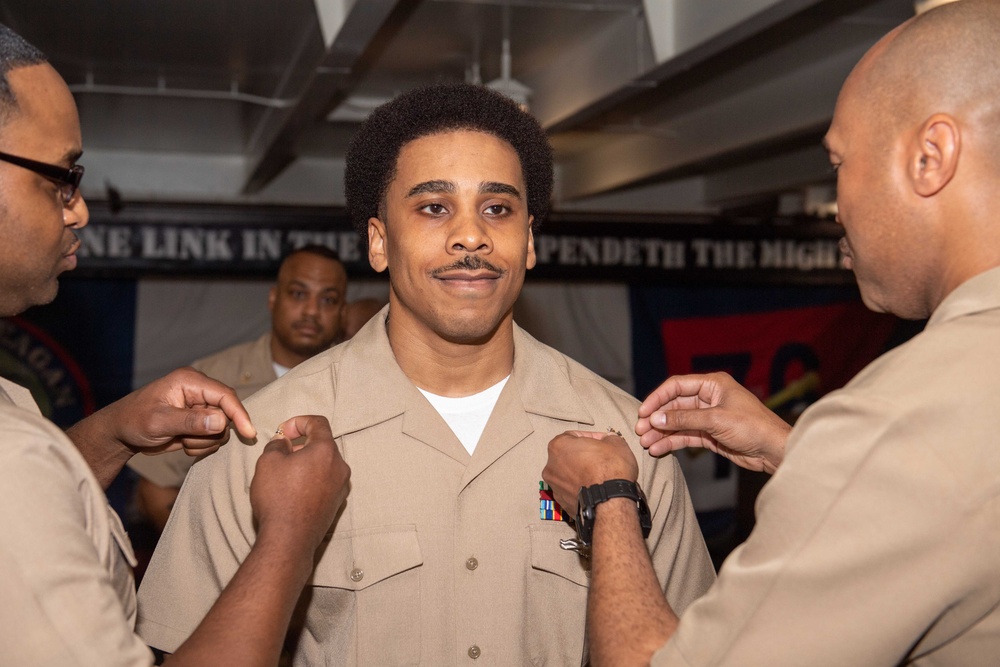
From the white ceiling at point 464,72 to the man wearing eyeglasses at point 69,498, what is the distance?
108 inches

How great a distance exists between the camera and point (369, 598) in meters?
1.87

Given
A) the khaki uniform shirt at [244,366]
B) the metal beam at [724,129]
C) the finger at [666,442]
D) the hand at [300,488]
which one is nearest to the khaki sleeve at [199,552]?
the hand at [300,488]

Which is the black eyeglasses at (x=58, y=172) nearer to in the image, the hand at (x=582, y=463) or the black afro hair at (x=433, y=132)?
the black afro hair at (x=433, y=132)

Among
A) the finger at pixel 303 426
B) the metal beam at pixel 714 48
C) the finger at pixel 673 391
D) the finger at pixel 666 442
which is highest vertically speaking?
the metal beam at pixel 714 48

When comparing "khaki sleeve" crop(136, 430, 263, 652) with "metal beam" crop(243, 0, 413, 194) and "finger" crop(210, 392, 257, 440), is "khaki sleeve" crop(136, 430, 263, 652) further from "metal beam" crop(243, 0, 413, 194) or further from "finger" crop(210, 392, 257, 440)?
"metal beam" crop(243, 0, 413, 194)

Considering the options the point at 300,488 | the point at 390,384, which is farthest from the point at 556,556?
the point at 300,488

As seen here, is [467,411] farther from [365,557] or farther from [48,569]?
[48,569]

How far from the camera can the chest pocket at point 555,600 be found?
1918mm

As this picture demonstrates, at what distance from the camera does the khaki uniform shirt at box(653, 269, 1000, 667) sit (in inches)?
47.9

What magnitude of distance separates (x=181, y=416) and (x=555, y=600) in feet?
2.88

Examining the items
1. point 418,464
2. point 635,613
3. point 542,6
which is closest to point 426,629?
point 418,464

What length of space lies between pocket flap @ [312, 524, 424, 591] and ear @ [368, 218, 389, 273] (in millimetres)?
675

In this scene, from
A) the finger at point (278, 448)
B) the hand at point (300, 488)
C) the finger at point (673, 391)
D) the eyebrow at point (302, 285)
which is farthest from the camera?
the eyebrow at point (302, 285)

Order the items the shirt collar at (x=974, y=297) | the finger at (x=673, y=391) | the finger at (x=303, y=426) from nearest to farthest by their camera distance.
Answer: the shirt collar at (x=974, y=297) → the finger at (x=303, y=426) → the finger at (x=673, y=391)
